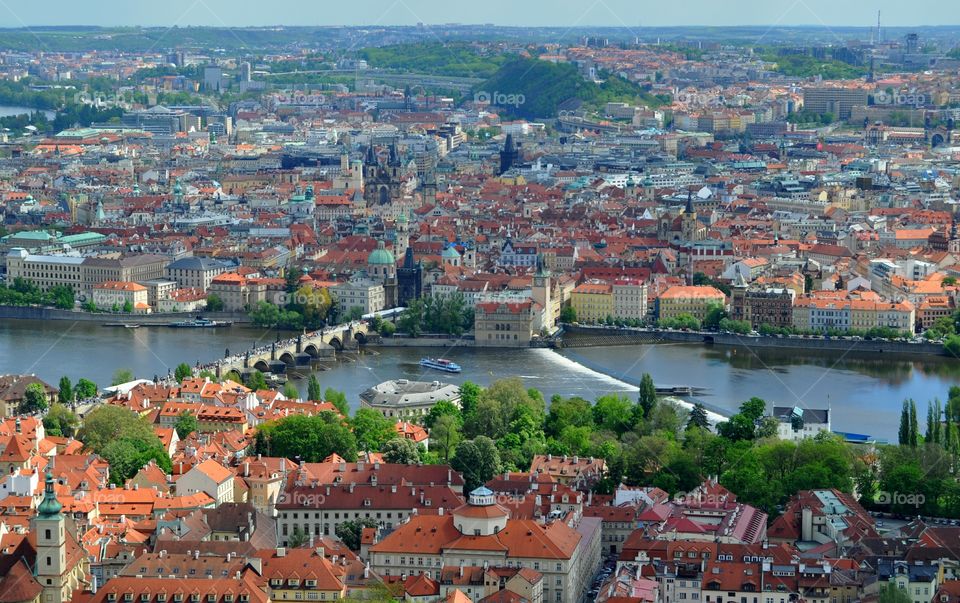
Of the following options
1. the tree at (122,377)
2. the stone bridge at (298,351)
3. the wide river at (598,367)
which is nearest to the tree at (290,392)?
the wide river at (598,367)

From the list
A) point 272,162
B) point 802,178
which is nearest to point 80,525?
point 802,178

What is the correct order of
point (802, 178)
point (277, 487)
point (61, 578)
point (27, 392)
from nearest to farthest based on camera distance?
1. point (61, 578)
2. point (277, 487)
3. point (27, 392)
4. point (802, 178)

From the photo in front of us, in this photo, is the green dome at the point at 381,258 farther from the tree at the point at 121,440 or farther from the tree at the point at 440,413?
the tree at the point at 121,440

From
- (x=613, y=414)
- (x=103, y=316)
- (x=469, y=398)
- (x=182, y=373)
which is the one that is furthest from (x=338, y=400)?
(x=103, y=316)

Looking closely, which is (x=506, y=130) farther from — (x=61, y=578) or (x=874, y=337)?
(x=61, y=578)

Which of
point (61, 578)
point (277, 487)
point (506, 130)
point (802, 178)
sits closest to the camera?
point (61, 578)
